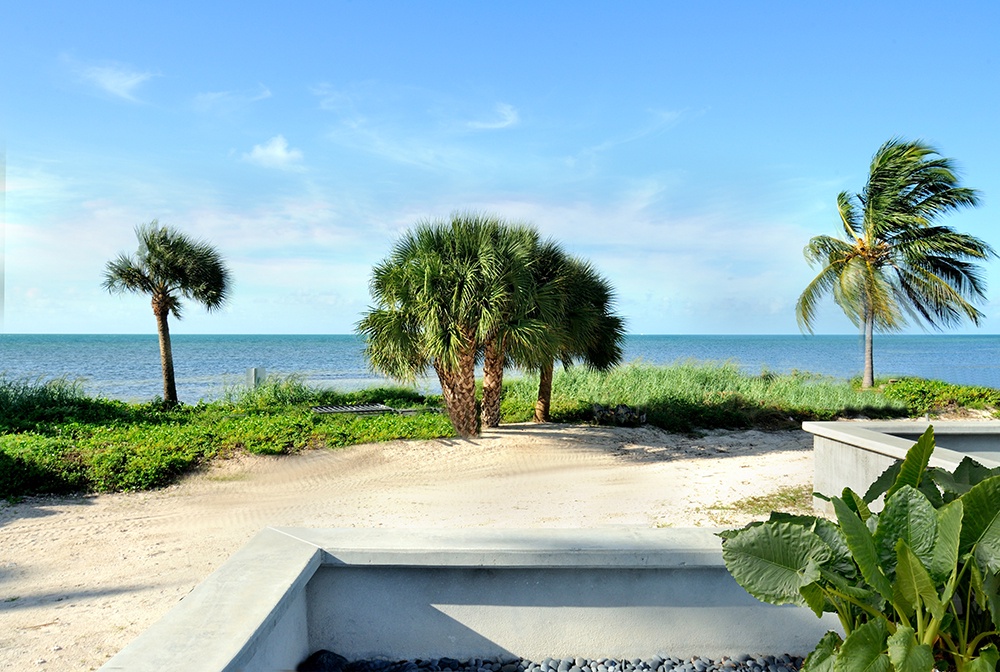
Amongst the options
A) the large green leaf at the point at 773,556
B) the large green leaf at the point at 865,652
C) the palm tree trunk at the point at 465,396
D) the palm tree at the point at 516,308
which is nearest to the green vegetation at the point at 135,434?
the palm tree trunk at the point at 465,396

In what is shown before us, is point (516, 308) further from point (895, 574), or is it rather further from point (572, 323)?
point (895, 574)

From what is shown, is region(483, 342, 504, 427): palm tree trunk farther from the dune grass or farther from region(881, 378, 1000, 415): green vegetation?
region(881, 378, 1000, 415): green vegetation

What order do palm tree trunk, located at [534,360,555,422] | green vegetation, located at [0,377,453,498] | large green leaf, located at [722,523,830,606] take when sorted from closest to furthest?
large green leaf, located at [722,523,830,606], green vegetation, located at [0,377,453,498], palm tree trunk, located at [534,360,555,422]

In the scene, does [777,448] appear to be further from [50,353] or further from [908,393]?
[50,353]

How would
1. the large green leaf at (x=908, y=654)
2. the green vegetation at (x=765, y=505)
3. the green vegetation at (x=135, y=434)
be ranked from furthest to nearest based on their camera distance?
the green vegetation at (x=135, y=434) < the green vegetation at (x=765, y=505) < the large green leaf at (x=908, y=654)

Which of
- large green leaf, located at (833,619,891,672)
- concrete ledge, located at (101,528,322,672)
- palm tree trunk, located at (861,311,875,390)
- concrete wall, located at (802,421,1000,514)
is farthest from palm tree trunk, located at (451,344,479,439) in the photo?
palm tree trunk, located at (861,311,875,390)

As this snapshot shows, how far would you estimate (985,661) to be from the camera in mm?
1807

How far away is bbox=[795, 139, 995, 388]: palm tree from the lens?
18.4m

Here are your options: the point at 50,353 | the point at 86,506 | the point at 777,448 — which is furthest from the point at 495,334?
the point at 50,353

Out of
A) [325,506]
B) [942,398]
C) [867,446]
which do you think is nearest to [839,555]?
[867,446]

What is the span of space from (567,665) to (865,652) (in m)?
1.32

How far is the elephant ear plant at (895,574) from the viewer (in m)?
1.79

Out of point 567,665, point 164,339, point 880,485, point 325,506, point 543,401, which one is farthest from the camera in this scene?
point 164,339

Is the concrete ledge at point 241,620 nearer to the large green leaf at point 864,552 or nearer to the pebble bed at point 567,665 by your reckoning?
the pebble bed at point 567,665
